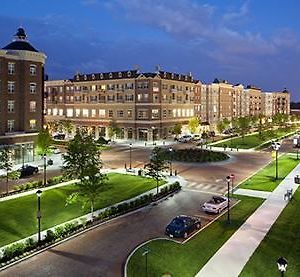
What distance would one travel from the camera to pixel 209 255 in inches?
875

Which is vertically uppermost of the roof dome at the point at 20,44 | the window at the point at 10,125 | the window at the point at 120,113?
the roof dome at the point at 20,44

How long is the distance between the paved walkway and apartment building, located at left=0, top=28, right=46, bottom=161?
126ft

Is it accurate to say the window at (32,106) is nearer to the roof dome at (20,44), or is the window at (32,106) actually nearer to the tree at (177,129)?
the roof dome at (20,44)

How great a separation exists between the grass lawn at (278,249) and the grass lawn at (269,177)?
9.86m

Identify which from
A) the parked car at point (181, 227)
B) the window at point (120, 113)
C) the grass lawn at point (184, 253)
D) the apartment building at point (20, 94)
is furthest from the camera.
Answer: the window at point (120, 113)

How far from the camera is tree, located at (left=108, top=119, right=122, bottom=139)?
8584 cm

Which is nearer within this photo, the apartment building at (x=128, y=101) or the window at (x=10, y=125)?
the window at (x=10, y=125)

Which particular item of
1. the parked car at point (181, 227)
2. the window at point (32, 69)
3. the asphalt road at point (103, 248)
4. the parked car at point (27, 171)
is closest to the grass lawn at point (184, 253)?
the parked car at point (181, 227)

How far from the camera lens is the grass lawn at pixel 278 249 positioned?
66.4 feet

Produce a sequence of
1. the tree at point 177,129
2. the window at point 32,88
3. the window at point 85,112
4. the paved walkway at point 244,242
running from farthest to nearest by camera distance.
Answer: the window at point 85,112 → the tree at point 177,129 → the window at point 32,88 → the paved walkway at point 244,242

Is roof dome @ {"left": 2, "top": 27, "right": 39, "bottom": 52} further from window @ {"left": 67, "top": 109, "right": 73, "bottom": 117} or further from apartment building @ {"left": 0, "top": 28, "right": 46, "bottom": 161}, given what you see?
window @ {"left": 67, "top": 109, "right": 73, "bottom": 117}

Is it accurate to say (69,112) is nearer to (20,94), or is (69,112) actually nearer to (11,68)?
(20,94)

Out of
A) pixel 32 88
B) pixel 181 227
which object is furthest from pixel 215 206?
pixel 32 88

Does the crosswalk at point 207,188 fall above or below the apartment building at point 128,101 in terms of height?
below
